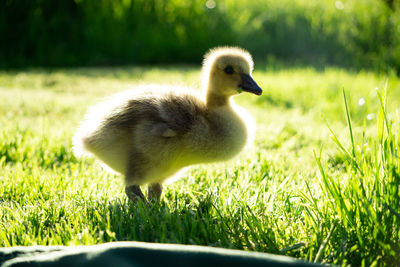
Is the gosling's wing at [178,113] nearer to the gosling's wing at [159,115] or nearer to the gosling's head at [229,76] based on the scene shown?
the gosling's wing at [159,115]

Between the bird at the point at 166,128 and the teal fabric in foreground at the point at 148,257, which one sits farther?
the bird at the point at 166,128

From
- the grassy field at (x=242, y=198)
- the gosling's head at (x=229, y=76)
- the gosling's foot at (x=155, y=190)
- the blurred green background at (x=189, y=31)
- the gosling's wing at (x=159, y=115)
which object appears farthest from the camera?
the blurred green background at (x=189, y=31)

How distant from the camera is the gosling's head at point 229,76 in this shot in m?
2.97

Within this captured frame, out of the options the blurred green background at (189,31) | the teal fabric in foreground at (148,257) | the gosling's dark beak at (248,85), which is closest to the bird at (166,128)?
the gosling's dark beak at (248,85)

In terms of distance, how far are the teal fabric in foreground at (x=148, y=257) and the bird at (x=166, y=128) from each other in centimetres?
83

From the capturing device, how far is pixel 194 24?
424 inches

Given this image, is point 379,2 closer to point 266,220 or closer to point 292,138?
point 292,138

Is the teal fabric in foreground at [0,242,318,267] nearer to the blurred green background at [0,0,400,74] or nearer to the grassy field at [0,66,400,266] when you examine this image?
the grassy field at [0,66,400,266]

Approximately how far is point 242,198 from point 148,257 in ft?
3.42

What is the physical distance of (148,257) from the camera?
169 centimetres

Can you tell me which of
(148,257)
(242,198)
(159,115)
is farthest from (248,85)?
(148,257)

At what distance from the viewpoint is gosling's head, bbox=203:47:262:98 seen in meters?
2.97

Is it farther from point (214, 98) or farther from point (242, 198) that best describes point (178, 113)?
point (242, 198)

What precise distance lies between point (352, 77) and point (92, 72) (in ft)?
15.8
